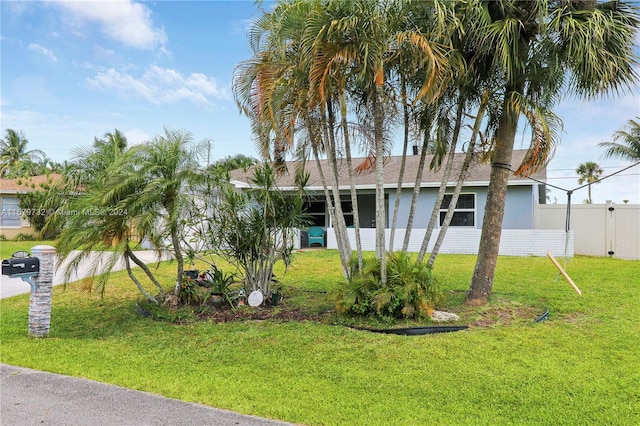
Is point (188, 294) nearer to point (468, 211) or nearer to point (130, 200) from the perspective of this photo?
point (130, 200)

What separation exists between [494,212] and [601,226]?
9.76m

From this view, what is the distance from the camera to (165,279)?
32.2 ft

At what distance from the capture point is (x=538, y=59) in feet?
20.5

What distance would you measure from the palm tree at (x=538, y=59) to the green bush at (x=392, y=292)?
1421mm

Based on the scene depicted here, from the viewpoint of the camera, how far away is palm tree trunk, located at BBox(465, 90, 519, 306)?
6.75 m

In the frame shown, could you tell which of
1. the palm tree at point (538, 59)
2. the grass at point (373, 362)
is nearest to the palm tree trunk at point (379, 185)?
the grass at point (373, 362)

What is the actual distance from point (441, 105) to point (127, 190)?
16.4 ft

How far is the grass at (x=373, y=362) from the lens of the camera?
3.17m

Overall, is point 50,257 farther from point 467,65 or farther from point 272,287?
point 467,65

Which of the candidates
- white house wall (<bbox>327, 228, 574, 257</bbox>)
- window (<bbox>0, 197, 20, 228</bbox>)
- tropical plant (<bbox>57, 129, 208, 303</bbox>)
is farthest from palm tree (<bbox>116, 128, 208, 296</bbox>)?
window (<bbox>0, 197, 20, 228</bbox>)

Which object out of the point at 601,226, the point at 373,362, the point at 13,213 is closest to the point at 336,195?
the point at 373,362

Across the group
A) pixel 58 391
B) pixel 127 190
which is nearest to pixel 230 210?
pixel 127 190

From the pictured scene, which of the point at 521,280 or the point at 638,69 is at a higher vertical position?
the point at 638,69

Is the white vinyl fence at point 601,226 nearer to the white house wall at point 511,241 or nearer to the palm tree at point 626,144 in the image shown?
the white house wall at point 511,241
